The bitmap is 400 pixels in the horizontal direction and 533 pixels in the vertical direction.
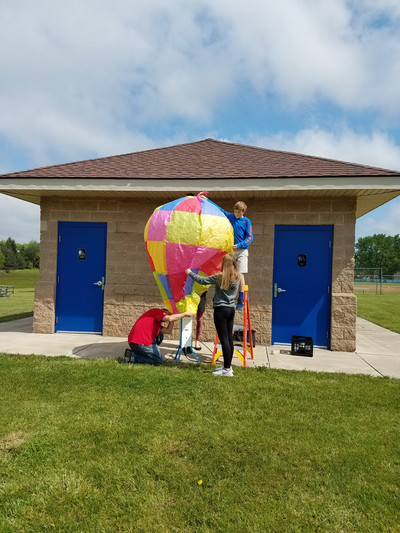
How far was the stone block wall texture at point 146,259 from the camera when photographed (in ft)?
25.3

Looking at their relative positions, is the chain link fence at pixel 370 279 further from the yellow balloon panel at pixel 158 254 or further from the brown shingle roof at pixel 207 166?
the yellow balloon panel at pixel 158 254

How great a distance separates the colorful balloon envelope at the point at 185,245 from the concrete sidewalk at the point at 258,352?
5.52 ft

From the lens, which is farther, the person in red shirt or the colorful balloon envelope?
the person in red shirt

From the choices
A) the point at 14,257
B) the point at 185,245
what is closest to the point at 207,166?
the point at 185,245

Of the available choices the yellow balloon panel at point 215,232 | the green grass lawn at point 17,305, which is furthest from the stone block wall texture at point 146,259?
the green grass lawn at point 17,305

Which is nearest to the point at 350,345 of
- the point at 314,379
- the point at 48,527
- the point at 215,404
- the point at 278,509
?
the point at 314,379

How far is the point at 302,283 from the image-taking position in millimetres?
7934

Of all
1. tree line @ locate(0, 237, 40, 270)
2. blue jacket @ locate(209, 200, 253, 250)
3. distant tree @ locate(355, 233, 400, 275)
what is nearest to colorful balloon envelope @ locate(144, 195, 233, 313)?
blue jacket @ locate(209, 200, 253, 250)

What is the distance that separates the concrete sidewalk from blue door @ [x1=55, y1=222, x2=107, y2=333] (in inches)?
14.7

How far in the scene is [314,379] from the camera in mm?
5398

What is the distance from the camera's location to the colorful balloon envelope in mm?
5051

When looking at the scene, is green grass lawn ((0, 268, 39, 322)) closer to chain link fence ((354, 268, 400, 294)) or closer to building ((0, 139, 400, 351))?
building ((0, 139, 400, 351))

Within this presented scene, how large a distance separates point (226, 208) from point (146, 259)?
7.38 feet

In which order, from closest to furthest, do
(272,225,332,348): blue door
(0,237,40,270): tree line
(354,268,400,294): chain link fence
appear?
(272,225,332,348): blue door < (354,268,400,294): chain link fence < (0,237,40,270): tree line
